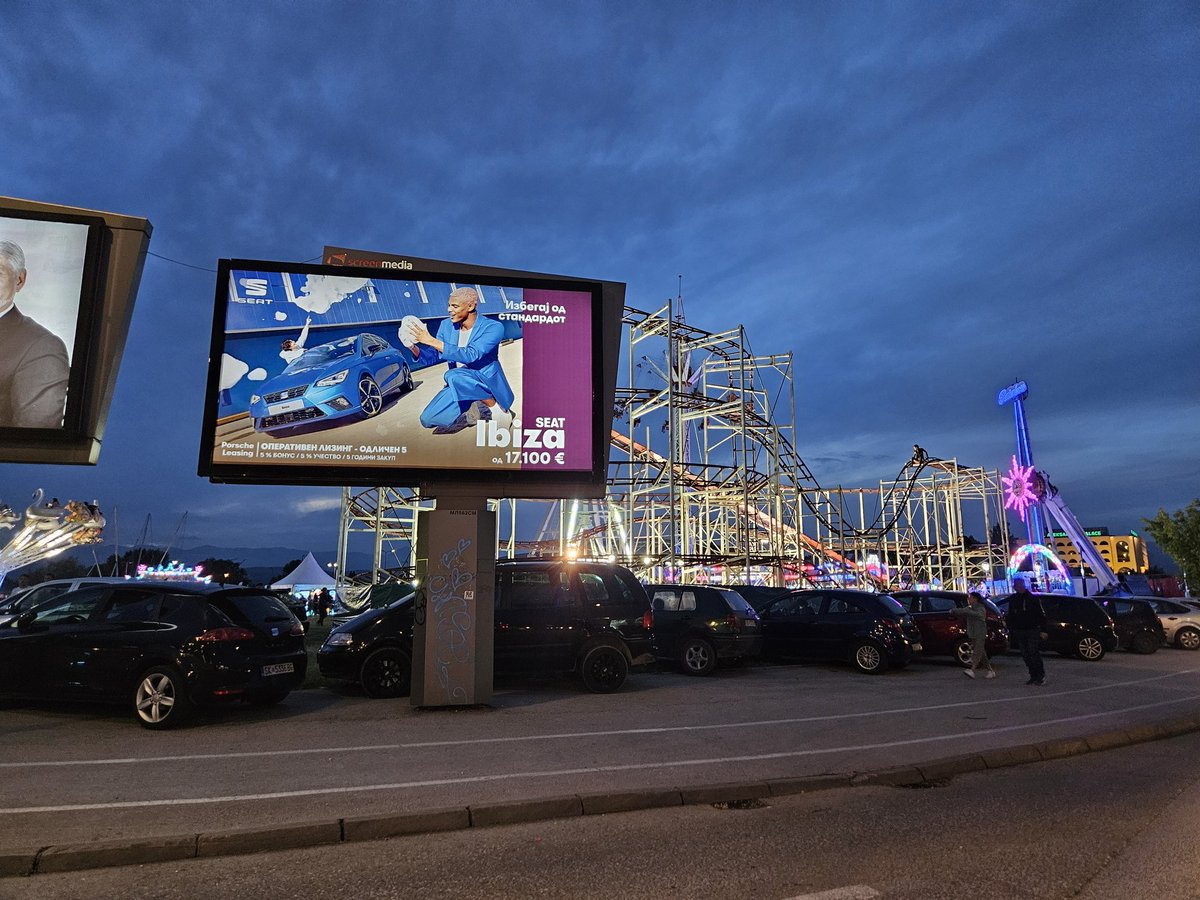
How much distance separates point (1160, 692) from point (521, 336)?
35.3ft

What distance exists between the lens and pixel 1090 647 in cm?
1619

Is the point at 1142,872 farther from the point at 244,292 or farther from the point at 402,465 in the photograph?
the point at 244,292

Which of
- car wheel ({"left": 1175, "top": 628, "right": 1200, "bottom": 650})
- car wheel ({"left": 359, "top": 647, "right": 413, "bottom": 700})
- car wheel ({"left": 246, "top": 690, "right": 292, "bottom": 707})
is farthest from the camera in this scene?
car wheel ({"left": 1175, "top": 628, "right": 1200, "bottom": 650})

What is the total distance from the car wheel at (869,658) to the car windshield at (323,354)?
32.5 ft

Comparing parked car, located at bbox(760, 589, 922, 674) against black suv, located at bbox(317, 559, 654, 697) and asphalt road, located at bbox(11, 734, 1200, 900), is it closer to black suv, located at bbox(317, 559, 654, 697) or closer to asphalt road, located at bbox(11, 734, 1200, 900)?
black suv, located at bbox(317, 559, 654, 697)

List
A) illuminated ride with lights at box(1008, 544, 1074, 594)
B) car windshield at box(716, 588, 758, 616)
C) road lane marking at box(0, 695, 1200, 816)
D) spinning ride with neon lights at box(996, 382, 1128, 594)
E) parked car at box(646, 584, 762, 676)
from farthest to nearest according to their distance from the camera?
spinning ride with neon lights at box(996, 382, 1128, 594)
illuminated ride with lights at box(1008, 544, 1074, 594)
car windshield at box(716, 588, 758, 616)
parked car at box(646, 584, 762, 676)
road lane marking at box(0, 695, 1200, 816)

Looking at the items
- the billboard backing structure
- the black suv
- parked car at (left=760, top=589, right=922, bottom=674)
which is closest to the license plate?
the billboard backing structure

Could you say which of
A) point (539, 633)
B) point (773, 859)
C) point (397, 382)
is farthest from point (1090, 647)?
point (397, 382)

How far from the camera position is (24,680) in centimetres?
850

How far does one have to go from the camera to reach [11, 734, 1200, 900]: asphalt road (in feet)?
13.2

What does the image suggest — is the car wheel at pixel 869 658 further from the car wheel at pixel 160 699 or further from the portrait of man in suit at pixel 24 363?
the portrait of man in suit at pixel 24 363

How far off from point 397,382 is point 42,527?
74.6ft

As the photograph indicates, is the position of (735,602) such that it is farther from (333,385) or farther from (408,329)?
(333,385)

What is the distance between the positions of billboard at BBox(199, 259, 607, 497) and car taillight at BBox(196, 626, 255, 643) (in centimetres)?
174
